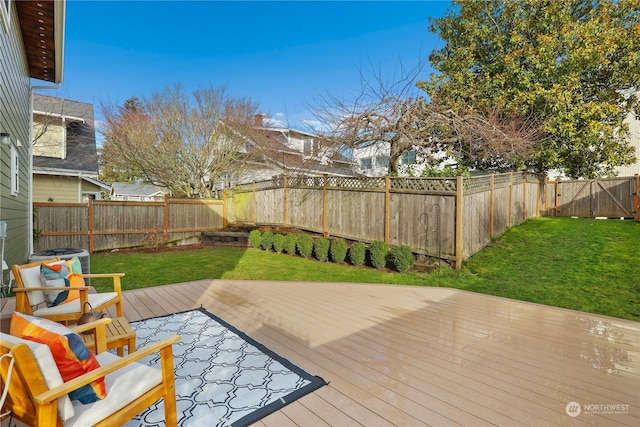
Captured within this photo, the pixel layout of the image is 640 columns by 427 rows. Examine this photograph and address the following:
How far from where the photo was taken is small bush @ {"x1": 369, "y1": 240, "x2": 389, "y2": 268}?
24.1ft

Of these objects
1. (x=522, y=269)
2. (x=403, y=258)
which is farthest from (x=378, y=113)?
(x=522, y=269)

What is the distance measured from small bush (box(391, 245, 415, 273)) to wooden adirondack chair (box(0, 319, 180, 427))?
220 inches

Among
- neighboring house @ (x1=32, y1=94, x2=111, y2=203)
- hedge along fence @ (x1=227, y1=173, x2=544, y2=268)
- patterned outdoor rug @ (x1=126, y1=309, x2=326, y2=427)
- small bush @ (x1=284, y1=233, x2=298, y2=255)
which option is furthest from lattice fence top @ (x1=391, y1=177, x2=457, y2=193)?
neighboring house @ (x1=32, y1=94, x2=111, y2=203)

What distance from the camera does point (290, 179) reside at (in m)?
10.9

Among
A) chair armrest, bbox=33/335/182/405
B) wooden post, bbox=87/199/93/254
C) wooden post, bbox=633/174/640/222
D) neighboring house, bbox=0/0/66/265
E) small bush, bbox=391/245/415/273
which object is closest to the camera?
chair armrest, bbox=33/335/182/405

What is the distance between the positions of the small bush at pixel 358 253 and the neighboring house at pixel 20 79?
614cm

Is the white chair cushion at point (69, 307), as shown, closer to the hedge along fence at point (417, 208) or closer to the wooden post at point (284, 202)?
the hedge along fence at point (417, 208)

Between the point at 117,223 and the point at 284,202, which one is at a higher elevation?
the point at 284,202

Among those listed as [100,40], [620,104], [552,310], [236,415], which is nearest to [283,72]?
[100,40]

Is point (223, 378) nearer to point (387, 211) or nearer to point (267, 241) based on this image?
point (387, 211)

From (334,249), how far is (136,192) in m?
21.7

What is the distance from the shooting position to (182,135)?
46.5 ft

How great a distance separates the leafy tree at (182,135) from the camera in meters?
14.0

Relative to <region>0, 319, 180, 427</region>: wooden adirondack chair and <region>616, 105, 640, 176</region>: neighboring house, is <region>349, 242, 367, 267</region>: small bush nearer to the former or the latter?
<region>0, 319, 180, 427</region>: wooden adirondack chair
